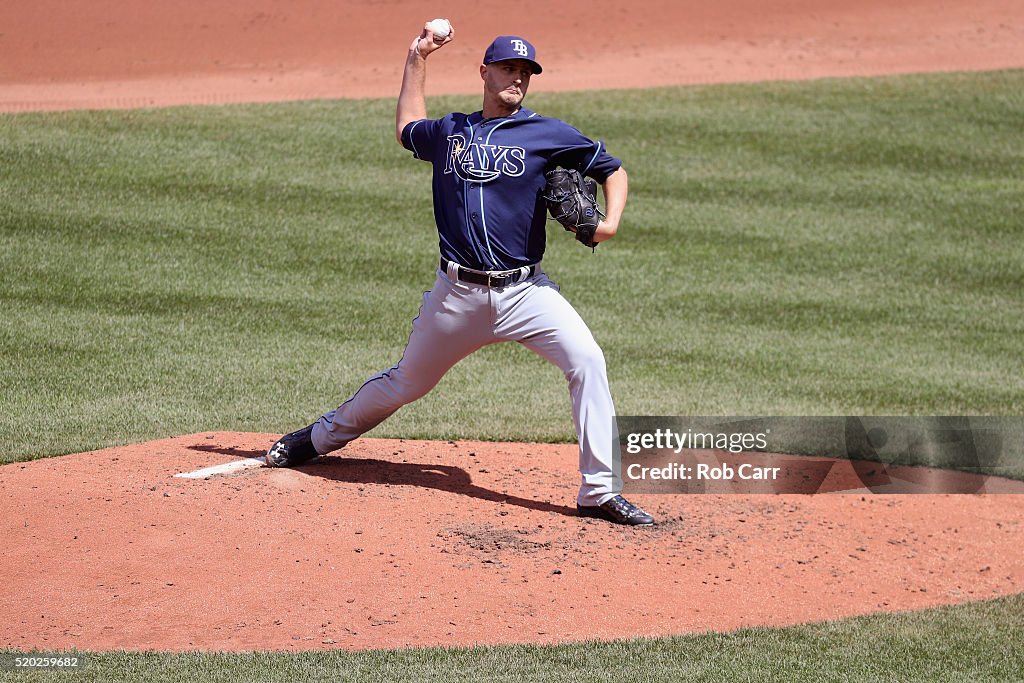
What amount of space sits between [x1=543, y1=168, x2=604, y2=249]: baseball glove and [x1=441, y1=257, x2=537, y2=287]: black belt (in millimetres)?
292

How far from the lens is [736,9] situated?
19766mm

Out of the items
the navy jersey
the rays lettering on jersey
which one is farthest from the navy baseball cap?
the rays lettering on jersey

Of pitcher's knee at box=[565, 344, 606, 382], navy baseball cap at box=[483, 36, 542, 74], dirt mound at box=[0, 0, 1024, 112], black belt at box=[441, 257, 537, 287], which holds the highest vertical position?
dirt mound at box=[0, 0, 1024, 112]

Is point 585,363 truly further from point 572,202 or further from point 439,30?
point 439,30

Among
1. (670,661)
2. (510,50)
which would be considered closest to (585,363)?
(510,50)

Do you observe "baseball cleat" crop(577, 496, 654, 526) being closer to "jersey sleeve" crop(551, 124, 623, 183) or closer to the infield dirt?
the infield dirt

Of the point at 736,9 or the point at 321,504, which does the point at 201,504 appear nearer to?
the point at 321,504

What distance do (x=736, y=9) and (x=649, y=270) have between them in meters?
10.2

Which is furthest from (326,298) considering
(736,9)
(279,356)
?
(736,9)

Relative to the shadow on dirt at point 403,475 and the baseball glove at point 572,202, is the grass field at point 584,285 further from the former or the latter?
the baseball glove at point 572,202

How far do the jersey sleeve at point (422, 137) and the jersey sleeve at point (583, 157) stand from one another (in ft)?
1.78

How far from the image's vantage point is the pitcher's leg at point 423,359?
225 inches

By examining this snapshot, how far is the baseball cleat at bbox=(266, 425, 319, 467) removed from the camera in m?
6.27

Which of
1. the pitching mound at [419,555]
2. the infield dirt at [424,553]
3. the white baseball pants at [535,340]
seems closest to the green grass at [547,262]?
the infield dirt at [424,553]
